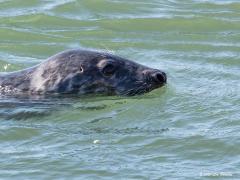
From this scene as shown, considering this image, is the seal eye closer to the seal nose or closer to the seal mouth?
the seal mouth

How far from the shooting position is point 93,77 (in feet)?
33.6

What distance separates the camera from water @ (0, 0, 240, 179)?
8078 millimetres

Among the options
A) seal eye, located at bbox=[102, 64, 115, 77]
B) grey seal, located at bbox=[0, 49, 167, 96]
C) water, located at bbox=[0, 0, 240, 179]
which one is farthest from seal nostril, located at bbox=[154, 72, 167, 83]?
seal eye, located at bbox=[102, 64, 115, 77]

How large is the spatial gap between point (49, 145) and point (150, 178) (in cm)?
137

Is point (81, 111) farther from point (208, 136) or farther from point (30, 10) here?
point (30, 10)

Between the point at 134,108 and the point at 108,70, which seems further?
the point at 108,70

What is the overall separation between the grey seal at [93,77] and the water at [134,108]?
0.13 m

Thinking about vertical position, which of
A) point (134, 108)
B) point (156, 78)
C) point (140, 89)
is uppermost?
point (156, 78)

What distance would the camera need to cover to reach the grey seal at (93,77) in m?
10.2

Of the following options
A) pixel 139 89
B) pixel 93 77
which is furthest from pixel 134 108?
pixel 93 77

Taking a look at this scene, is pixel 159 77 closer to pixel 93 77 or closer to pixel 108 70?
pixel 108 70

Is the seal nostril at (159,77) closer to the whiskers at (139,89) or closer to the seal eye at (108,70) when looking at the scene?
the whiskers at (139,89)

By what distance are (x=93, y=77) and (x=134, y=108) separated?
650mm

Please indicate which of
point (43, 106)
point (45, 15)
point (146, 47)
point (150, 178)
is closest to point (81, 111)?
point (43, 106)
